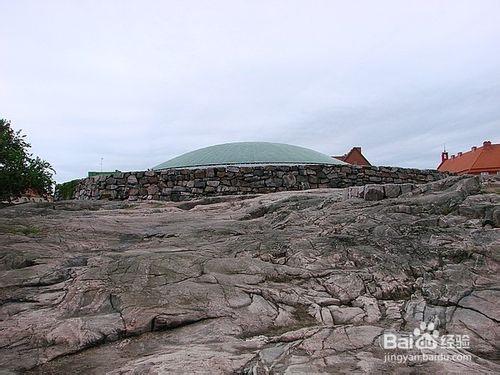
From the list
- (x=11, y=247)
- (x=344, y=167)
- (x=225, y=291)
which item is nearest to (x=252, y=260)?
(x=225, y=291)

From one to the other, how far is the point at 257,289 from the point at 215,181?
8.72m

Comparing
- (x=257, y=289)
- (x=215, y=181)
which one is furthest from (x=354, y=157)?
(x=257, y=289)

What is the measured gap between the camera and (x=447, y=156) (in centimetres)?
5212

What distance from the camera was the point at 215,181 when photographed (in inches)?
497

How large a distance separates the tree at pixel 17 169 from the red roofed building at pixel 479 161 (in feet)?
107

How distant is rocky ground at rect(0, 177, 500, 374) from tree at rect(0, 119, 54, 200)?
11.1 meters

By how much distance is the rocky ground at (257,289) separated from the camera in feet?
9.86

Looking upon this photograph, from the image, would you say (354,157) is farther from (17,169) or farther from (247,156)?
(17,169)

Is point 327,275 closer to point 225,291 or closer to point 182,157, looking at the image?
point 225,291

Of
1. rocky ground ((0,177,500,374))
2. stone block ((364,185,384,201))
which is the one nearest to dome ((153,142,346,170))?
stone block ((364,185,384,201))

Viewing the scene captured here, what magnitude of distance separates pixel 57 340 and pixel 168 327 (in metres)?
0.89

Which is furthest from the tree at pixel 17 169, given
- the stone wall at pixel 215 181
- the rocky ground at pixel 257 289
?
the rocky ground at pixel 257 289

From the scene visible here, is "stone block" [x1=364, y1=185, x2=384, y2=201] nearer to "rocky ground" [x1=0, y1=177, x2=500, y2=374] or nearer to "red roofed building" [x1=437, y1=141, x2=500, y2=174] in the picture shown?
"rocky ground" [x1=0, y1=177, x2=500, y2=374]

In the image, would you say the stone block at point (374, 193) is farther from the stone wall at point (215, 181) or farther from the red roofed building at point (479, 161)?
the red roofed building at point (479, 161)
